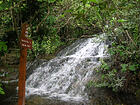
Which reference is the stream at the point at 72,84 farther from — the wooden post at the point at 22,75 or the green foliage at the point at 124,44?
the wooden post at the point at 22,75

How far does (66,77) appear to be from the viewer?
8.74 meters

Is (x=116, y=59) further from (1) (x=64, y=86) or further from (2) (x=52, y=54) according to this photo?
(2) (x=52, y=54)

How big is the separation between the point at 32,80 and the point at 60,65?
6.30 ft

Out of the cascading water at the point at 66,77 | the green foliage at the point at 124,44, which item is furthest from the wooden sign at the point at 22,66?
the cascading water at the point at 66,77

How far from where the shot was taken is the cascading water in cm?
732

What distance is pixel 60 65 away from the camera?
1029 centimetres

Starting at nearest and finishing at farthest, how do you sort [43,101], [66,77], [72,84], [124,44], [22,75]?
[22,75] → [43,101] → [124,44] → [72,84] → [66,77]

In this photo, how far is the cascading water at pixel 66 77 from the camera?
24.0 feet

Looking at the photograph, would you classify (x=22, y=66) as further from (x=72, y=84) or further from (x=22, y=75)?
(x=72, y=84)

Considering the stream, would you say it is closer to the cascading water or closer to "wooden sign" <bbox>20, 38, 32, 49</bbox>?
the cascading water

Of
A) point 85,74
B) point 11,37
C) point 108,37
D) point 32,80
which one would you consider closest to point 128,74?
point 108,37

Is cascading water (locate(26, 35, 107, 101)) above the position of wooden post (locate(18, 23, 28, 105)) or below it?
below

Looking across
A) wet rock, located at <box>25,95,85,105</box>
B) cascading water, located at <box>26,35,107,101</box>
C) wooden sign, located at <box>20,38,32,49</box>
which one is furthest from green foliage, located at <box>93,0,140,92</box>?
wooden sign, located at <box>20,38,32,49</box>

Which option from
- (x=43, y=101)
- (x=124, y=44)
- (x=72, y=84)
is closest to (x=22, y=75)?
(x=43, y=101)
